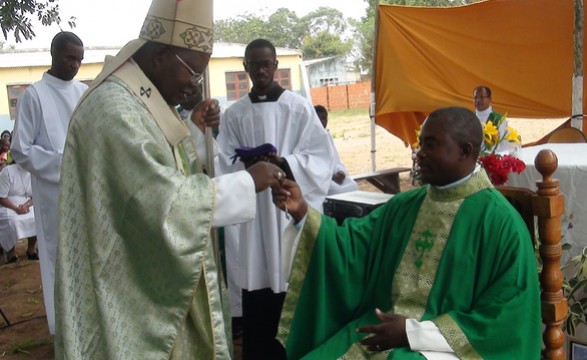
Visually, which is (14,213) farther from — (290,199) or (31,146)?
(290,199)

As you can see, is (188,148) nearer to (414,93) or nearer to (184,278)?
(184,278)

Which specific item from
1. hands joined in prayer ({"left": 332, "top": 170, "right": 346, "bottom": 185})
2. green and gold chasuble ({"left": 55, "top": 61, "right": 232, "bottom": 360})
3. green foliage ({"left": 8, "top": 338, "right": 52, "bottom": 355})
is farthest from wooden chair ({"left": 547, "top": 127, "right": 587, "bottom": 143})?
green foliage ({"left": 8, "top": 338, "right": 52, "bottom": 355})

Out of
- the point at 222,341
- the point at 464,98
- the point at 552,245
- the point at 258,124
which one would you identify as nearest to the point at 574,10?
the point at 464,98

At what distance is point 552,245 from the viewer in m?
2.54

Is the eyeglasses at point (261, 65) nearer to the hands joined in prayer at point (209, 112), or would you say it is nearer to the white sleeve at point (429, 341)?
the hands joined in prayer at point (209, 112)

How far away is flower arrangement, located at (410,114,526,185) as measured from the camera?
3254mm

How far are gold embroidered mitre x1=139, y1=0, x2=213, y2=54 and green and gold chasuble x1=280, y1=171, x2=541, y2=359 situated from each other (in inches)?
36.5

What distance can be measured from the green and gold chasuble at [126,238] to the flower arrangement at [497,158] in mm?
1668

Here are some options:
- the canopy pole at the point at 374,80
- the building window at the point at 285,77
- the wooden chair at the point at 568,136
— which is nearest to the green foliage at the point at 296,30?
the building window at the point at 285,77

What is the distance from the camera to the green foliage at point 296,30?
54875 mm

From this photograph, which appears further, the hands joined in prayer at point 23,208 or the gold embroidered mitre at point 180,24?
the hands joined in prayer at point 23,208

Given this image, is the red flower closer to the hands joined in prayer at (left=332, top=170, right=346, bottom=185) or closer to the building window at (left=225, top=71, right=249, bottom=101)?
the hands joined in prayer at (left=332, top=170, right=346, bottom=185)

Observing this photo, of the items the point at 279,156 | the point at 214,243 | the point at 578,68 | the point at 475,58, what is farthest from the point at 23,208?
the point at 578,68

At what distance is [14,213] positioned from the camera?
333 inches
